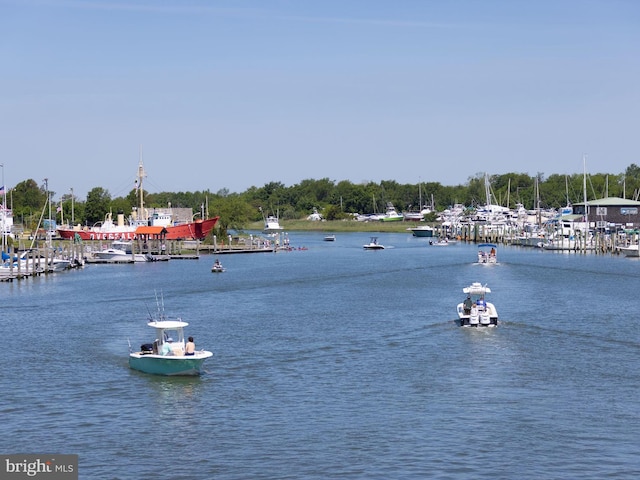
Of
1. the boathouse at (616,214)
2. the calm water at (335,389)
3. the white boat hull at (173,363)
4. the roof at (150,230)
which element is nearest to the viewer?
the calm water at (335,389)

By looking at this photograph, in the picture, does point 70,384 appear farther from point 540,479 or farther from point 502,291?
point 502,291

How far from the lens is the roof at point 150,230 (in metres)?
156

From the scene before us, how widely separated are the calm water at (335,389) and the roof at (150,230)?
228ft

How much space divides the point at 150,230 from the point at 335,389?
11573cm

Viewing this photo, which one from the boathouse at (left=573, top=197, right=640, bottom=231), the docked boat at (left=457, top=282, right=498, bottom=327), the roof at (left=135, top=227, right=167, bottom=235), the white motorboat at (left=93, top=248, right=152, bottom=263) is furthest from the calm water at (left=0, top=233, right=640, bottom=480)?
Result: the boathouse at (left=573, top=197, right=640, bottom=231)

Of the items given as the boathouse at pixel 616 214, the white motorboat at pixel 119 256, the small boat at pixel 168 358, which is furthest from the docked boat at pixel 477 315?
the boathouse at pixel 616 214

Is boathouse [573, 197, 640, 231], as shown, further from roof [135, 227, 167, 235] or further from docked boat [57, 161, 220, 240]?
roof [135, 227, 167, 235]

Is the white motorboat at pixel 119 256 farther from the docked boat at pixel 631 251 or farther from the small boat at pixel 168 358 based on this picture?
the small boat at pixel 168 358

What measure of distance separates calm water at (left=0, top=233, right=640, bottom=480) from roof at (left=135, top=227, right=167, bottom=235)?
6953 cm

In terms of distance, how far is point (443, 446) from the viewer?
35.4 m

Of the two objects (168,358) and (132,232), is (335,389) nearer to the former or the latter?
(168,358)

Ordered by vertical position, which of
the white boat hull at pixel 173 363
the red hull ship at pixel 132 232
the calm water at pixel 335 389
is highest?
the red hull ship at pixel 132 232

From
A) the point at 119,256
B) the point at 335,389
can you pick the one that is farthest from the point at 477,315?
the point at 119,256

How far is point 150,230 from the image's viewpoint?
157 metres
